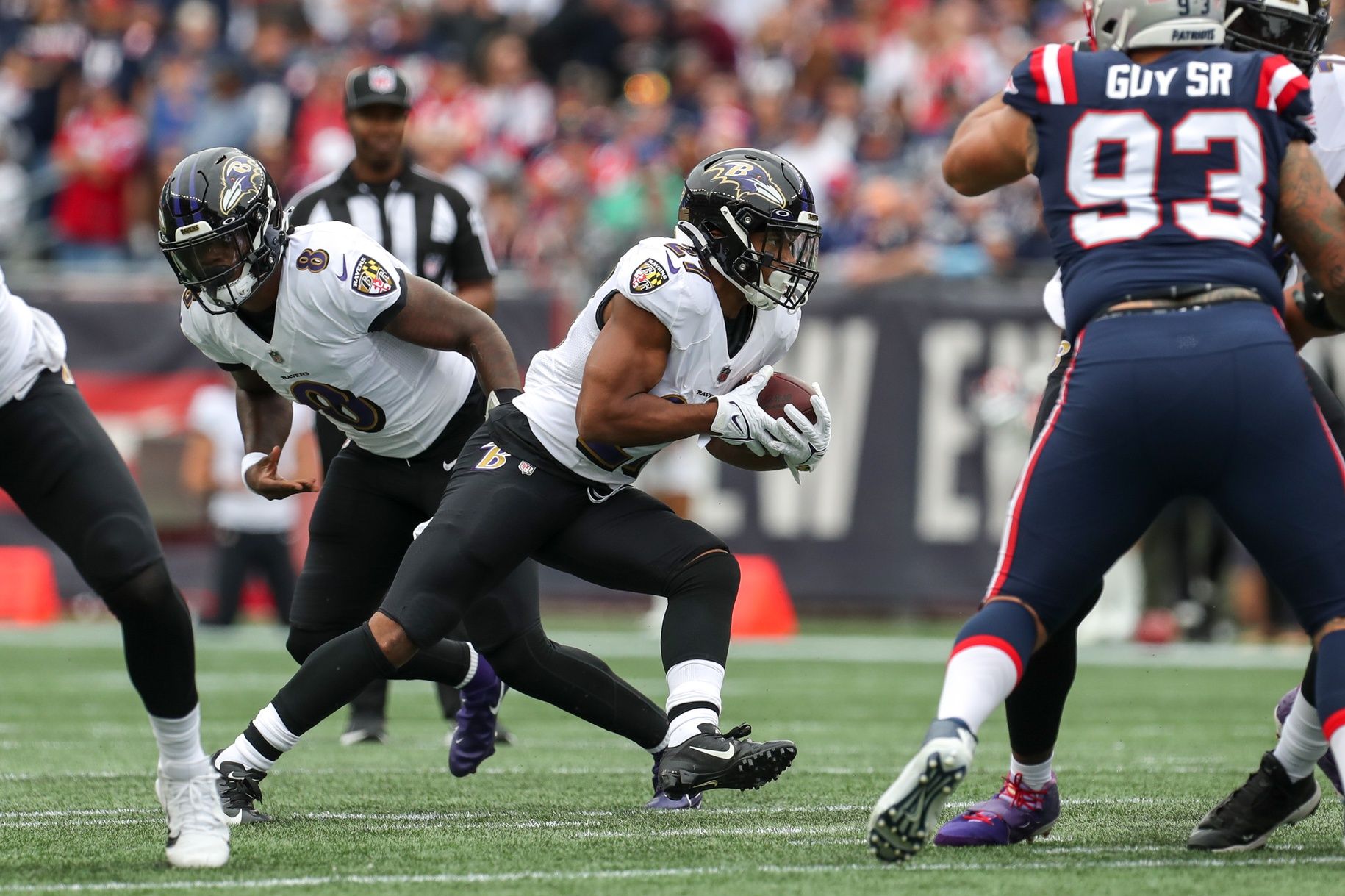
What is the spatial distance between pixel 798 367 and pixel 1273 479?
8.39m

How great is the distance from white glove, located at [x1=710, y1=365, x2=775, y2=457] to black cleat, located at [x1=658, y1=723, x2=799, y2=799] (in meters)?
0.70

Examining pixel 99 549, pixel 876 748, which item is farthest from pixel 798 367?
pixel 99 549

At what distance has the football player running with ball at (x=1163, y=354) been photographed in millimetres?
3562

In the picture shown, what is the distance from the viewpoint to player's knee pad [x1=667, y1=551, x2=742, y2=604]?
4613 mm

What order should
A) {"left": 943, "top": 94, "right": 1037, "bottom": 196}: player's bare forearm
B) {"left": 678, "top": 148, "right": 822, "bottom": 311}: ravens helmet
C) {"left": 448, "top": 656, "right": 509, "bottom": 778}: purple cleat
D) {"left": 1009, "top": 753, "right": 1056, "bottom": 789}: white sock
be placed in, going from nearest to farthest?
{"left": 943, "top": 94, "right": 1037, "bottom": 196}: player's bare forearm, {"left": 1009, "top": 753, "right": 1056, "bottom": 789}: white sock, {"left": 678, "top": 148, "right": 822, "bottom": 311}: ravens helmet, {"left": 448, "top": 656, "right": 509, "bottom": 778}: purple cleat

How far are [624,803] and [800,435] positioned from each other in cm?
117

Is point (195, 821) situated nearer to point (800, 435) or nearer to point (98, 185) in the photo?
point (800, 435)

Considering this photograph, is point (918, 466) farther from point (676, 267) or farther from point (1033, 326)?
point (676, 267)

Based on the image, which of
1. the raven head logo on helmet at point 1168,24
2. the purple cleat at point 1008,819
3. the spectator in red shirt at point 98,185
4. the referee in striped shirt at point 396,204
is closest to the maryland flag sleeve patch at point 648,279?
the raven head logo on helmet at point 1168,24

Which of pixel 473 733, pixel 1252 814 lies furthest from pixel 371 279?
pixel 1252 814

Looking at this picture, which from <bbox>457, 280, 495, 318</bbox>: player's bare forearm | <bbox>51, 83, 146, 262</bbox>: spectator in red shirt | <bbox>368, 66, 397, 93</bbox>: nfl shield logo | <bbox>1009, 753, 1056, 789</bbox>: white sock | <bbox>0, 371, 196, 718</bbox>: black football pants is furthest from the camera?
<bbox>51, 83, 146, 262</bbox>: spectator in red shirt

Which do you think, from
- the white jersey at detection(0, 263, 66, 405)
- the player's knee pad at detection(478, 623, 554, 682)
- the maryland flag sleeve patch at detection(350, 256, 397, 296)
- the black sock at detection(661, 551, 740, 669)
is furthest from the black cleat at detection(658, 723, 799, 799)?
the white jersey at detection(0, 263, 66, 405)

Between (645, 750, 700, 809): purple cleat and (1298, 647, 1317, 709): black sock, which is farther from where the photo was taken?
(645, 750, 700, 809): purple cleat

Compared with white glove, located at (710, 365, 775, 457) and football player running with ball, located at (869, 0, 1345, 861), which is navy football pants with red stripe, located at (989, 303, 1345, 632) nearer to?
football player running with ball, located at (869, 0, 1345, 861)
